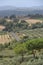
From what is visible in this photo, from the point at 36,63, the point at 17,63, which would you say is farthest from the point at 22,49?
the point at 36,63

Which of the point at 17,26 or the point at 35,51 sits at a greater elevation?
the point at 35,51

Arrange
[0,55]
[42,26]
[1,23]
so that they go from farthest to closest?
1. [1,23]
2. [42,26]
3. [0,55]

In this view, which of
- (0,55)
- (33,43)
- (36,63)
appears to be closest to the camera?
(36,63)

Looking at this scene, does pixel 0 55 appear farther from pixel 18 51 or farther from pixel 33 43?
pixel 33 43

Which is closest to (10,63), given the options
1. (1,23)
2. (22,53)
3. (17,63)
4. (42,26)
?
(17,63)

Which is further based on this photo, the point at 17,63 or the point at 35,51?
the point at 35,51

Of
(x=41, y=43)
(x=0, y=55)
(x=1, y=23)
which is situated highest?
(x=41, y=43)

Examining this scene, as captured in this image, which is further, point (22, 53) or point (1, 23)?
point (1, 23)

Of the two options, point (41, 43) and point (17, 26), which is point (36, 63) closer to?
point (41, 43)

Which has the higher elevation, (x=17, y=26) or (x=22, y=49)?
(x=22, y=49)
